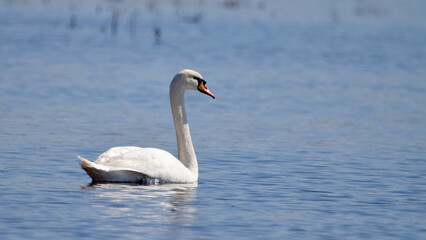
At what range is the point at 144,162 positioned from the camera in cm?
996

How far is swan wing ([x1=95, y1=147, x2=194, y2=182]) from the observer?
9859 millimetres

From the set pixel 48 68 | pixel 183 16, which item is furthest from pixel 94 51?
pixel 183 16

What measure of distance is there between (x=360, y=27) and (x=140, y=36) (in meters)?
10.3

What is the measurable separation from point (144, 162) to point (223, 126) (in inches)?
208

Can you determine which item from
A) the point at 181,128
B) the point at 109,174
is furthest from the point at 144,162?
the point at 181,128

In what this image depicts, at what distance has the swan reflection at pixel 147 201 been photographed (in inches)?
Answer: 338

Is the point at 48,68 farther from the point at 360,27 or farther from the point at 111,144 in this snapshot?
the point at 360,27

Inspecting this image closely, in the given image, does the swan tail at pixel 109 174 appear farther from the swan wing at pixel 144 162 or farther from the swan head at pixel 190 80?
the swan head at pixel 190 80

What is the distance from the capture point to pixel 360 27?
35.7 m

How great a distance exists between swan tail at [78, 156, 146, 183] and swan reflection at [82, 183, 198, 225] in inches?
3.0

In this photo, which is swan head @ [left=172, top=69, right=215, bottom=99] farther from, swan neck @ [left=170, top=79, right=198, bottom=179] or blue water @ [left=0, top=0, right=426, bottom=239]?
blue water @ [left=0, top=0, right=426, bottom=239]

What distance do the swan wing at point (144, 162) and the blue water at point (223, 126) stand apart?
0.20 metres

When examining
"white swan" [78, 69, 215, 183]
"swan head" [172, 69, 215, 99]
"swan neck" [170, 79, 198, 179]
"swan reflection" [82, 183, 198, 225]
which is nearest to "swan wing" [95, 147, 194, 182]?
"white swan" [78, 69, 215, 183]

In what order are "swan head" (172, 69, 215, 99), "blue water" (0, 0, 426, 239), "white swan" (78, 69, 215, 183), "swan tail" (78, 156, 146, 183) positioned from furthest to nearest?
1. "swan head" (172, 69, 215, 99)
2. "white swan" (78, 69, 215, 183)
3. "swan tail" (78, 156, 146, 183)
4. "blue water" (0, 0, 426, 239)
